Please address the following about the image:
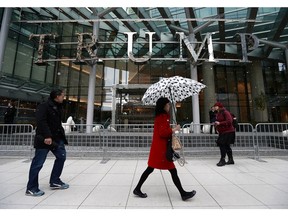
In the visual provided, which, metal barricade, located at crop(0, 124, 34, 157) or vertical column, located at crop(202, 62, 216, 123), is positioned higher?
vertical column, located at crop(202, 62, 216, 123)

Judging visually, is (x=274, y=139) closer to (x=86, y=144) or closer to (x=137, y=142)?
(x=137, y=142)

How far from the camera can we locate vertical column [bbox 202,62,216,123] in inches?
738

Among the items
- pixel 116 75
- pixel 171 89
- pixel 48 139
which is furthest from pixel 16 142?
pixel 116 75

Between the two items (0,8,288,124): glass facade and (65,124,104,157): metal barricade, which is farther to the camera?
(0,8,288,124): glass facade

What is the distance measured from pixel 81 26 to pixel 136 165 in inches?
780

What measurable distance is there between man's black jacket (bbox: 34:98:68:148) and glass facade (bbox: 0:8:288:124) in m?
12.7

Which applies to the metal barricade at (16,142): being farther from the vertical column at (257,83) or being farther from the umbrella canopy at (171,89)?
the vertical column at (257,83)

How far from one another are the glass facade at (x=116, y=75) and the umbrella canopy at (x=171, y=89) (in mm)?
12147

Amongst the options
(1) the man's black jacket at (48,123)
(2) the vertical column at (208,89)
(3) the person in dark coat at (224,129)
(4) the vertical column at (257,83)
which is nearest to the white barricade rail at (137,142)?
(3) the person in dark coat at (224,129)

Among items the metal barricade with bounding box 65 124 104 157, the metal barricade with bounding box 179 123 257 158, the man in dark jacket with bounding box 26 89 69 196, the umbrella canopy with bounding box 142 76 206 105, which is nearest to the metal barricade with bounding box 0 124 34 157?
the metal barricade with bounding box 65 124 104 157

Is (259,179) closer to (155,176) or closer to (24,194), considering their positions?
(155,176)

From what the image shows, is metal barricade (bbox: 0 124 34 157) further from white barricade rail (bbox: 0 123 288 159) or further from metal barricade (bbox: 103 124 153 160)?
metal barricade (bbox: 103 124 153 160)

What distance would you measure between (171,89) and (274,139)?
6.09 metres
